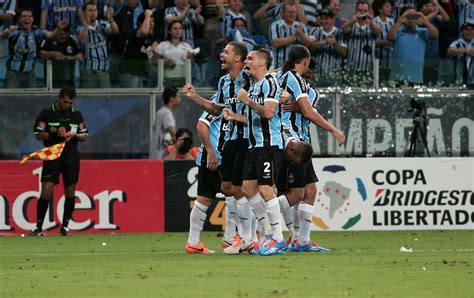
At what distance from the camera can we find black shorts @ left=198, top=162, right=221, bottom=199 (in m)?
13.8

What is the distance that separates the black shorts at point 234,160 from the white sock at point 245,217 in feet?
0.88

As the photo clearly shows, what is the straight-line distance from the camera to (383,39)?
21172 mm

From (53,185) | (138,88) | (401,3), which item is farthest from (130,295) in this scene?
(401,3)

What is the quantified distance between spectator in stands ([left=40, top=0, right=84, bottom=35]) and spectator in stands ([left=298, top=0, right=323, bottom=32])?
13.1 ft

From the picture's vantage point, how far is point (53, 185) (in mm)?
18469

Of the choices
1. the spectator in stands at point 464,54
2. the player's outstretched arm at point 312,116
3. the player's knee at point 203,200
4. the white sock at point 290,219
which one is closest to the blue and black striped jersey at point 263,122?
the player's outstretched arm at point 312,116

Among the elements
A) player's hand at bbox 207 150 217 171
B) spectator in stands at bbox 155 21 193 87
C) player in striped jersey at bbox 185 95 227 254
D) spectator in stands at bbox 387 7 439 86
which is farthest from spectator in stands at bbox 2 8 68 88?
player's hand at bbox 207 150 217 171

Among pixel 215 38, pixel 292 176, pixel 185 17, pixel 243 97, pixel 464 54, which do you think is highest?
pixel 185 17

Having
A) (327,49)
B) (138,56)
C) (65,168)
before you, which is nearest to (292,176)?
(65,168)

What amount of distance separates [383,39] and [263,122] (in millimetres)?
8750

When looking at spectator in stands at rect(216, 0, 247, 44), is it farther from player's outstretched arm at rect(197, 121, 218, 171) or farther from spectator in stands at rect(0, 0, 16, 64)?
player's outstretched arm at rect(197, 121, 218, 171)

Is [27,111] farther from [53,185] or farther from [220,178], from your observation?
[220,178]

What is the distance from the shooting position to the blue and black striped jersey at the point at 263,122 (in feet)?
41.9

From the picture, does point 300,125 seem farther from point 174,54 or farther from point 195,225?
point 174,54
